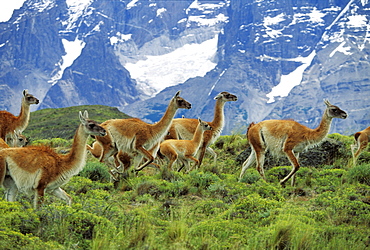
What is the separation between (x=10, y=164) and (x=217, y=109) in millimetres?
8689

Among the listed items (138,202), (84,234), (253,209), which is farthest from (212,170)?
(84,234)

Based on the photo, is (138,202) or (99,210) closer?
(99,210)

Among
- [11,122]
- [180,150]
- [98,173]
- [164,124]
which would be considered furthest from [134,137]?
[11,122]

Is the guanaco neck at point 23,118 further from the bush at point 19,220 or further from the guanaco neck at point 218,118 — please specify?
the bush at point 19,220

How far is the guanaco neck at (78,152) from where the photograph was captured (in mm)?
8367

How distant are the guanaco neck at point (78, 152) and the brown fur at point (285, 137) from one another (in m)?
4.88

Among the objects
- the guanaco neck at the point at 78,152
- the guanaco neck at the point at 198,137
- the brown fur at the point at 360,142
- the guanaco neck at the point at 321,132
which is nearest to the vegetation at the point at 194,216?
the guanaco neck at the point at 78,152

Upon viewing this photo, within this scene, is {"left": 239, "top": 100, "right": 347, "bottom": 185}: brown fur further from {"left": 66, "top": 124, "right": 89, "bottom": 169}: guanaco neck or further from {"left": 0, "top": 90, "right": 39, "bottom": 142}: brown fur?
{"left": 0, "top": 90, "right": 39, "bottom": 142}: brown fur

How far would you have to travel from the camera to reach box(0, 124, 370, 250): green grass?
253 inches

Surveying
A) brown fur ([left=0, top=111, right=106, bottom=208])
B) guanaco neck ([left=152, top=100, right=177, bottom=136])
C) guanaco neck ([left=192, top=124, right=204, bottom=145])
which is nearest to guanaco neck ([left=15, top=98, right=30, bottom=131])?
guanaco neck ([left=152, top=100, right=177, bottom=136])

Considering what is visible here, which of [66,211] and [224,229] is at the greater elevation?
[66,211]

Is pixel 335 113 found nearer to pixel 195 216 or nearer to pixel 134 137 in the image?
pixel 134 137

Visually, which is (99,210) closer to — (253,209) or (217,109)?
(253,209)

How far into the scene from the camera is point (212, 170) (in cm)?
1304
